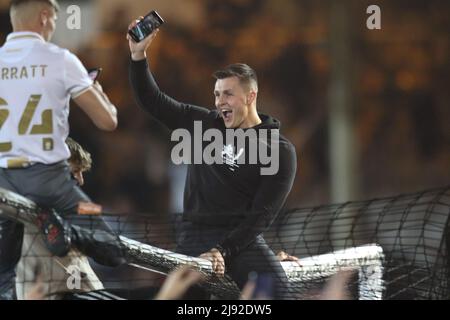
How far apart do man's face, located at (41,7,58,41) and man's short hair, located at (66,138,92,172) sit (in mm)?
409

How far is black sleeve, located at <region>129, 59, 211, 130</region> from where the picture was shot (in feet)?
14.0

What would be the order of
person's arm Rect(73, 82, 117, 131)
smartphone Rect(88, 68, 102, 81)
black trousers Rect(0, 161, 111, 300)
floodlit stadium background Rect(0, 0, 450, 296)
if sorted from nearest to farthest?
black trousers Rect(0, 161, 111, 300) → person's arm Rect(73, 82, 117, 131) → smartphone Rect(88, 68, 102, 81) → floodlit stadium background Rect(0, 0, 450, 296)

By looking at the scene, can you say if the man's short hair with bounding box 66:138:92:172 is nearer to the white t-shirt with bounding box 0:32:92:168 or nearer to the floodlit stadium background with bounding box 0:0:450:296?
the white t-shirt with bounding box 0:32:92:168

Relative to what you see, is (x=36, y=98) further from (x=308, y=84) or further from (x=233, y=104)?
(x=308, y=84)

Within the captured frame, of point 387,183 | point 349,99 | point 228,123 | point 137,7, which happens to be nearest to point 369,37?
point 349,99

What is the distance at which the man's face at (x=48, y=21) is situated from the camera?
4.07m

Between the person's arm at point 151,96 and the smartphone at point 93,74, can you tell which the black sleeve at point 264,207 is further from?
the smartphone at point 93,74

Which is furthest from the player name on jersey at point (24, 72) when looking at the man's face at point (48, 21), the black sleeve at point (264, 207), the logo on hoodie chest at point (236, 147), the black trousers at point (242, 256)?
the black sleeve at point (264, 207)

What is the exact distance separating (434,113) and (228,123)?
9.44 ft

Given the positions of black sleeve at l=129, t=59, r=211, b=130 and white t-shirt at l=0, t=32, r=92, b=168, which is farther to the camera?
black sleeve at l=129, t=59, r=211, b=130

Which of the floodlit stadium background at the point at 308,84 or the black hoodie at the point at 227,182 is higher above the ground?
the floodlit stadium background at the point at 308,84

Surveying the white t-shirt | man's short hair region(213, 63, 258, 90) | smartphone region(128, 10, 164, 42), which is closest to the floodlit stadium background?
man's short hair region(213, 63, 258, 90)

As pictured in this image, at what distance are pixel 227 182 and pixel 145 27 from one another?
2.27ft

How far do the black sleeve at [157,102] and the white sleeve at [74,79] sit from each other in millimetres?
312
